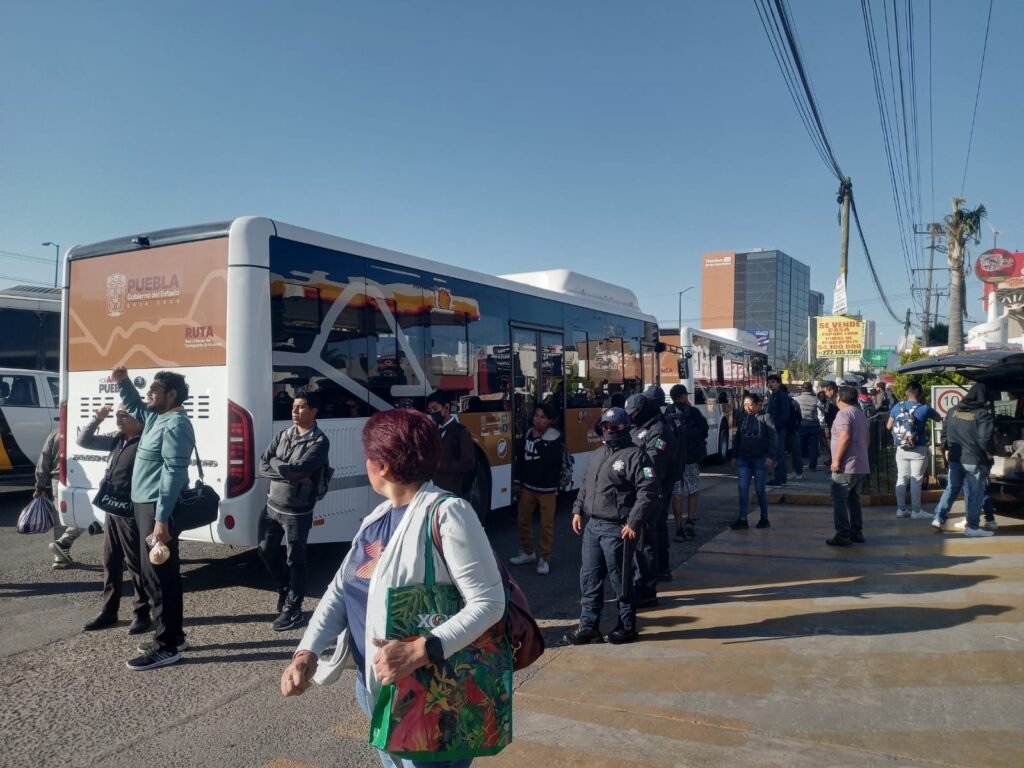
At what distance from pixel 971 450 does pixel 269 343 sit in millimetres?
7973

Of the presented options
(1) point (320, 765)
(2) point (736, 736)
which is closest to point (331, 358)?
(1) point (320, 765)

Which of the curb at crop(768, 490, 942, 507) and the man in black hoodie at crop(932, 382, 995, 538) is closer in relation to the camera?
the man in black hoodie at crop(932, 382, 995, 538)

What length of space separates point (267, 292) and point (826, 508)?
29.7 feet

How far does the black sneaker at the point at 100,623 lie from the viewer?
5852 millimetres

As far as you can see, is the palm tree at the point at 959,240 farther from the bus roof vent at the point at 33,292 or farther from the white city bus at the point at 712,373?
the bus roof vent at the point at 33,292

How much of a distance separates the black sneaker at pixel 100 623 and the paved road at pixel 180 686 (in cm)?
7

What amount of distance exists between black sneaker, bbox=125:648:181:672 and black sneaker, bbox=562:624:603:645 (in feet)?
9.09

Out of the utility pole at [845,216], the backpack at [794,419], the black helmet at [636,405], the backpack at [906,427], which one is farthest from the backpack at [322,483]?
the utility pole at [845,216]

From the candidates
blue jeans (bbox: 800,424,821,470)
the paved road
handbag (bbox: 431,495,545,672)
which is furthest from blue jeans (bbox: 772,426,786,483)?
handbag (bbox: 431,495,545,672)

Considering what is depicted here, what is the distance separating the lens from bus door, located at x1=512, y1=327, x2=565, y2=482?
9945 mm

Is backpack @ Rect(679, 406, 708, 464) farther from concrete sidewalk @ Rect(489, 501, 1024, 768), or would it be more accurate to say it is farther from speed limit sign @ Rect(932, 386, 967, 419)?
speed limit sign @ Rect(932, 386, 967, 419)

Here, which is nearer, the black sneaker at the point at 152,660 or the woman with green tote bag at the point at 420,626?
the woman with green tote bag at the point at 420,626

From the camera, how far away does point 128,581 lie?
24.6 feet

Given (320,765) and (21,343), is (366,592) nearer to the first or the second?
(320,765)
